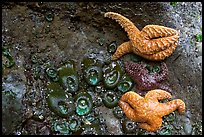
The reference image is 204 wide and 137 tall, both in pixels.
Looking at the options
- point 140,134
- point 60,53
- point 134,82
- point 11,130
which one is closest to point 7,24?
point 60,53

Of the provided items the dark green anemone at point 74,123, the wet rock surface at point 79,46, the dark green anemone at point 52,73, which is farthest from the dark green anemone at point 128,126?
the dark green anemone at point 52,73

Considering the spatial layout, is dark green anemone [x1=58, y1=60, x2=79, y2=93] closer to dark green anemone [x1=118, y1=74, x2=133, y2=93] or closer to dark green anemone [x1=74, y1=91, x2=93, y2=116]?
dark green anemone [x1=74, y1=91, x2=93, y2=116]

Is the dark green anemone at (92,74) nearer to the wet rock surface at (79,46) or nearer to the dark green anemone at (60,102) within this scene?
the wet rock surface at (79,46)

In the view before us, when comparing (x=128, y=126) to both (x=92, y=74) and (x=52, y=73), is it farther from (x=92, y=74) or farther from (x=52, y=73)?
(x=52, y=73)

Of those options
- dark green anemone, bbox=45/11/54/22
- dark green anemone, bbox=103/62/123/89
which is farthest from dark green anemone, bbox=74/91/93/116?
dark green anemone, bbox=45/11/54/22

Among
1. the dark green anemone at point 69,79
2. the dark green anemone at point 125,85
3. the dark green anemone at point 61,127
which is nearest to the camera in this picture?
the dark green anemone at point 61,127

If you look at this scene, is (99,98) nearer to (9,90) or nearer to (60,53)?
(60,53)
